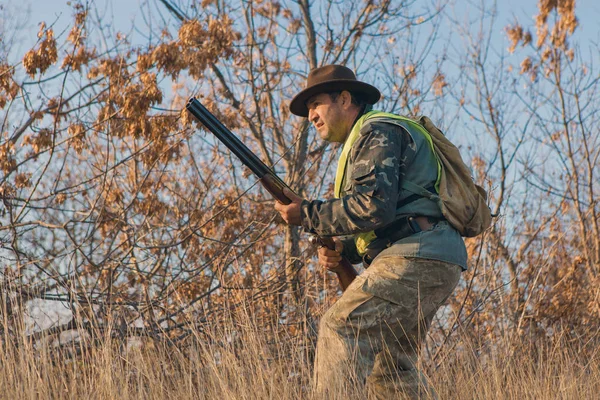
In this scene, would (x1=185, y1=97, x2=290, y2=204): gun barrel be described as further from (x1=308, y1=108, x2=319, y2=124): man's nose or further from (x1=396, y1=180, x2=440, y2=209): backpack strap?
(x1=396, y1=180, x2=440, y2=209): backpack strap

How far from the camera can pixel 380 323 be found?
3.32 m

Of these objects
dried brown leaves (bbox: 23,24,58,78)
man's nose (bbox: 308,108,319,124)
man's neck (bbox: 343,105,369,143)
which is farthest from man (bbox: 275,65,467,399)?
dried brown leaves (bbox: 23,24,58,78)

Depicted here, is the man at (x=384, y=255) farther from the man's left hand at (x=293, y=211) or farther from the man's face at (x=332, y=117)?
the man's face at (x=332, y=117)

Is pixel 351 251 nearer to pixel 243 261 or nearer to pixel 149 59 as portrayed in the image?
pixel 149 59

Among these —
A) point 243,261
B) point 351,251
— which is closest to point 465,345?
point 351,251

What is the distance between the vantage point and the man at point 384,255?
3256 millimetres

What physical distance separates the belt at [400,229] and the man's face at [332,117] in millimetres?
586

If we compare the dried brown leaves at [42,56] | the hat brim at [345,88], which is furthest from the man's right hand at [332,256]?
the dried brown leaves at [42,56]

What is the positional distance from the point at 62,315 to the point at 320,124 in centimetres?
315

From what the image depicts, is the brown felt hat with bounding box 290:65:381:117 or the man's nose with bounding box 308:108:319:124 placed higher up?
the brown felt hat with bounding box 290:65:381:117

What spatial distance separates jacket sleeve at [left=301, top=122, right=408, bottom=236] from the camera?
3232 mm

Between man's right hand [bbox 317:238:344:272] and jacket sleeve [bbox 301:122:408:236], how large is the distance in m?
0.39

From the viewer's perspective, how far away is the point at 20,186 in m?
6.30

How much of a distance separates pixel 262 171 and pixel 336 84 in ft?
1.89
